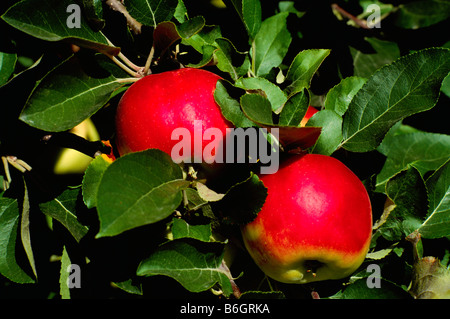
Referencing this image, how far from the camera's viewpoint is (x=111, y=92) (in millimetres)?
804

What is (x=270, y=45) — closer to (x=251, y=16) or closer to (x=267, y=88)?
(x=251, y=16)

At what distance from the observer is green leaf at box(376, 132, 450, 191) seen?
1072 mm

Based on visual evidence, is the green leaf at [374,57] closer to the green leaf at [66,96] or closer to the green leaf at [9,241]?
the green leaf at [66,96]

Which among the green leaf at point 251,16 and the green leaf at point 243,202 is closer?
the green leaf at point 243,202

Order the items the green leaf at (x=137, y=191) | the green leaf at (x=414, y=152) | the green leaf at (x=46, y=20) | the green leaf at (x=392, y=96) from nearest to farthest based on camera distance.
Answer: the green leaf at (x=137, y=191), the green leaf at (x=46, y=20), the green leaf at (x=392, y=96), the green leaf at (x=414, y=152)

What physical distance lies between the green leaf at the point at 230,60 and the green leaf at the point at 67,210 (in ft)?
1.34

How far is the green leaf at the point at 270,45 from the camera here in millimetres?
996

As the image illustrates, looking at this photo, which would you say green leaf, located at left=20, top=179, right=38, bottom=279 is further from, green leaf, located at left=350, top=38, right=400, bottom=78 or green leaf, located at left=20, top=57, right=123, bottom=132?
green leaf, located at left=350, top=38, right=400, bottom=78

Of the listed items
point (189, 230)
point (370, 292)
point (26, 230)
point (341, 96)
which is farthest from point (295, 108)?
point (26, 230)

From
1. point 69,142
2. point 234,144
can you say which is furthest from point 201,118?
point 69,142

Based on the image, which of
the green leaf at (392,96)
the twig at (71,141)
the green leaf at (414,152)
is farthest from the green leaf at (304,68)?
the twig at (71,141)

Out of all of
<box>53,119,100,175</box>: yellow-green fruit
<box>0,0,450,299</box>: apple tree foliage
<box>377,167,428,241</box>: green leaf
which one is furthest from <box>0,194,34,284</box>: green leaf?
<box>377,167,428,241</box>: green leaf

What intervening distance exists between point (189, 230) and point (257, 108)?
261mm

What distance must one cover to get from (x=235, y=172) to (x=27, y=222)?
0.47m
